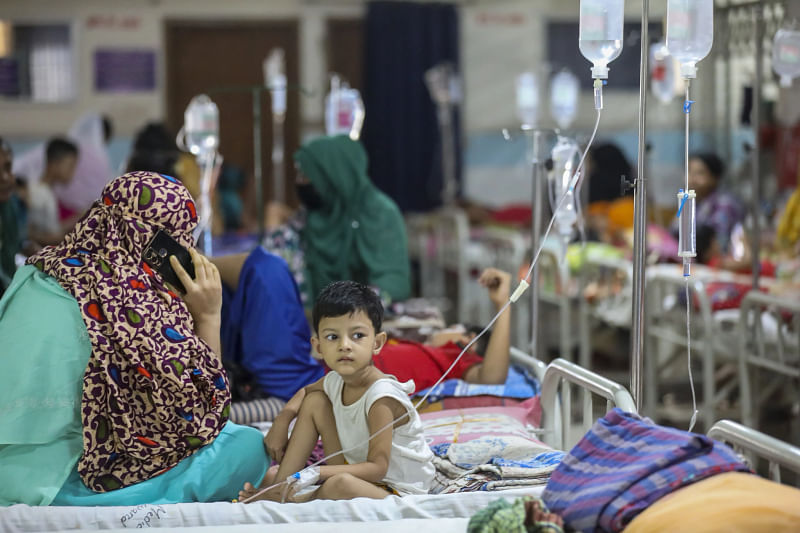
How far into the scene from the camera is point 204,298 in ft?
7.39

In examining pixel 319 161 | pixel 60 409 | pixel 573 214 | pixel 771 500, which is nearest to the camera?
pixel 771 500

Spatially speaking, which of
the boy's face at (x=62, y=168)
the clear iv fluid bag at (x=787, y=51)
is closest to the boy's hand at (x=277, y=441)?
the clear iv fluid bag at (x=787, y=51)

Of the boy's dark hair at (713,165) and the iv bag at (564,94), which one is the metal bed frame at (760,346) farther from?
the iv bag at (564,94)

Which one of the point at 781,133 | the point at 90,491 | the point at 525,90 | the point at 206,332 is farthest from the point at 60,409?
the point at 781,133

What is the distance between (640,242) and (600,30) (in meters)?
0.49

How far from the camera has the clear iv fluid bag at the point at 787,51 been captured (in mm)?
4074

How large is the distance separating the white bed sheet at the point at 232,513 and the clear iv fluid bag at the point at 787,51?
9.23 feet

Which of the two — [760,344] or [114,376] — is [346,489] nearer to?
[114,376]

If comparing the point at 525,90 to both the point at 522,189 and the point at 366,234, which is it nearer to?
the point at 522,189

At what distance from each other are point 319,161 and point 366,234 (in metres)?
0.36

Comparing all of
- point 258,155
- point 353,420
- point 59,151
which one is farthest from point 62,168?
point 353,420

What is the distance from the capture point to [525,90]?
7355 mm

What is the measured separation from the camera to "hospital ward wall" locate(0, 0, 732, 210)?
328 inches

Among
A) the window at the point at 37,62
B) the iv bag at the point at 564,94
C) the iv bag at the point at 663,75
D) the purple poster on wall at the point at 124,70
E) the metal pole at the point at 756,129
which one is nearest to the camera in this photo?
the metal pole at the point at 756,129
